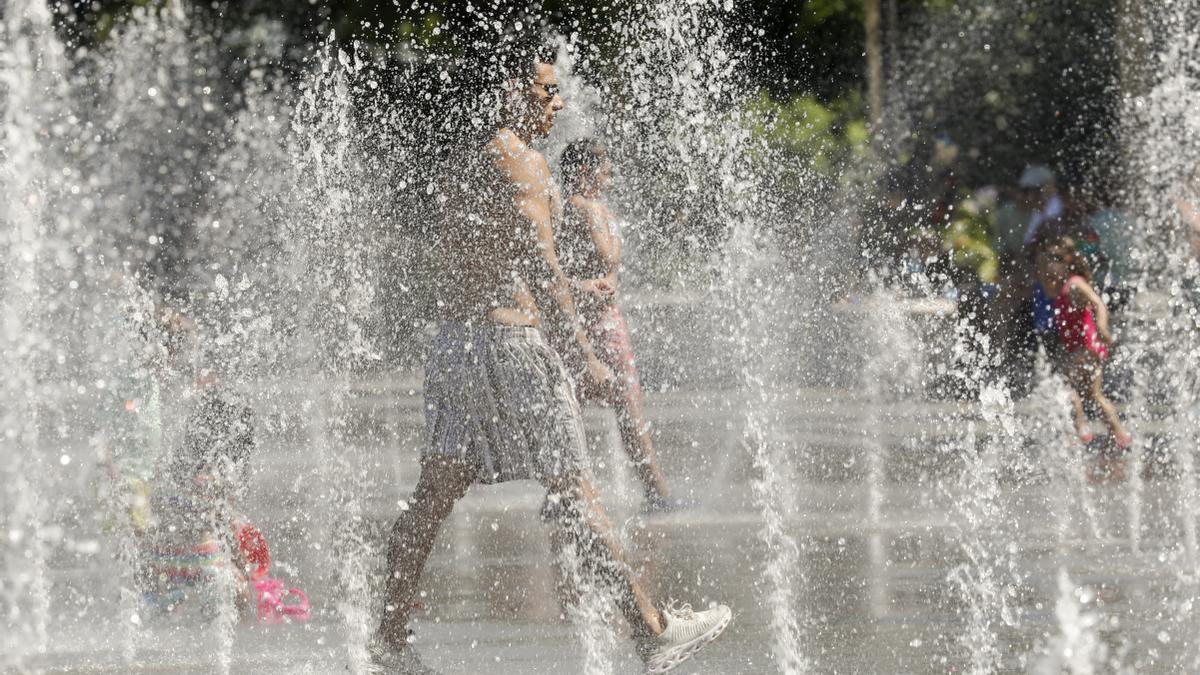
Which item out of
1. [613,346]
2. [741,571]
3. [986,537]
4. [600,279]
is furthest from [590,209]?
[986,537]

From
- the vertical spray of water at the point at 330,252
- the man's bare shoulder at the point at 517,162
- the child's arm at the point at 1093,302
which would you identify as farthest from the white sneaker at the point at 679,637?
the vertical spray of water at the point at 330,252

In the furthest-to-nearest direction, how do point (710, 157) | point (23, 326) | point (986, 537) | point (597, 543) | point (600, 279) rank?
point (710, 157), point (23, 326), point (986, 537), point (600, 279), point (597, 543)

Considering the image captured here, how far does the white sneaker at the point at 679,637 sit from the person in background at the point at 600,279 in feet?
7.40

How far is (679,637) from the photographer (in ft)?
16.9

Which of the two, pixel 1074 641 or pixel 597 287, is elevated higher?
pixel 597 287

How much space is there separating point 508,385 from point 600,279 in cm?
275

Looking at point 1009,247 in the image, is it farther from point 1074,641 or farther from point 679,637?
point 679,637

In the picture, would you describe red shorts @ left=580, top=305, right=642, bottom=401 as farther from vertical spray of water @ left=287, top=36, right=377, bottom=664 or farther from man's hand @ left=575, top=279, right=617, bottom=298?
vertical spray of water @ left=287, top=36, right=377, bottom=664

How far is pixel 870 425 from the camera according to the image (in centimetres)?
1261

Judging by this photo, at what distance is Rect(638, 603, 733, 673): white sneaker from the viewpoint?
16.8 feet

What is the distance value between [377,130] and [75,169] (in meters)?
5.39

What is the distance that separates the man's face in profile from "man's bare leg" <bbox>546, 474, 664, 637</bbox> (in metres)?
0.95

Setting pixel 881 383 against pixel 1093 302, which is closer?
pixel 1093 302

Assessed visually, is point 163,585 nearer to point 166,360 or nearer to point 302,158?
point 166,360
